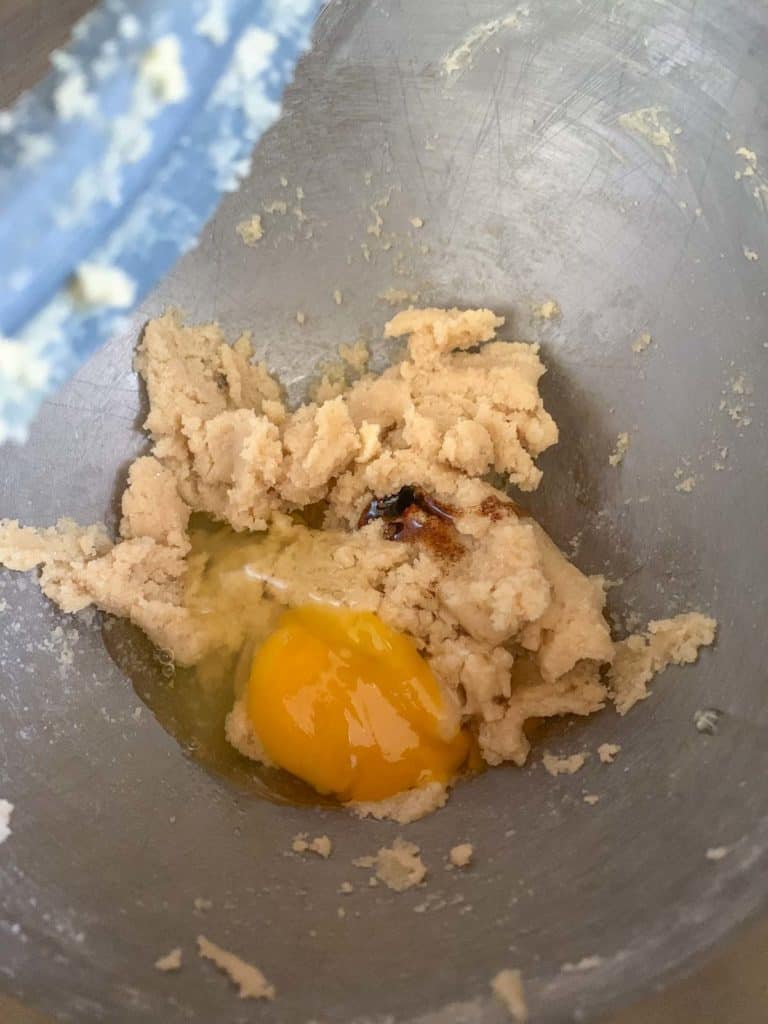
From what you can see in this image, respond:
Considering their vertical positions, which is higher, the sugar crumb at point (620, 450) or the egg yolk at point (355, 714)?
the sugar crumb at point (620, 450)

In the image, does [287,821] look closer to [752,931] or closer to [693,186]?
[752,931]

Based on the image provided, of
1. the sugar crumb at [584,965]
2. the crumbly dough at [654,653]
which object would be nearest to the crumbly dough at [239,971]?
the sugar crumb at [584,965]

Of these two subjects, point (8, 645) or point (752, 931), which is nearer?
point (752, 931)

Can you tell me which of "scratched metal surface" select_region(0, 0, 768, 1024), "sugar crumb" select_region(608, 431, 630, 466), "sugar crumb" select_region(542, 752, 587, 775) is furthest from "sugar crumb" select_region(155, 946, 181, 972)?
"sugar crumb" select_region(608, 431, 630, 466)

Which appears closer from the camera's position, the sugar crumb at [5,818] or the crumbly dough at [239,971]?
the crumbly dough at [239,971]

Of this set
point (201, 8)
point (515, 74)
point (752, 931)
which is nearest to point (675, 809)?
point (752, 931)

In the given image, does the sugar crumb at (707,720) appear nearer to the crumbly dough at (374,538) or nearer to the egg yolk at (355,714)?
the crumbly dough at (374,538)

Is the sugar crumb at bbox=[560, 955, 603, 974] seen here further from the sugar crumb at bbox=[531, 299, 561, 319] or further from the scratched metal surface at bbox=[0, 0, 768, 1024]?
the sugar crumb at bbox=[531, 299, 561, 319]
